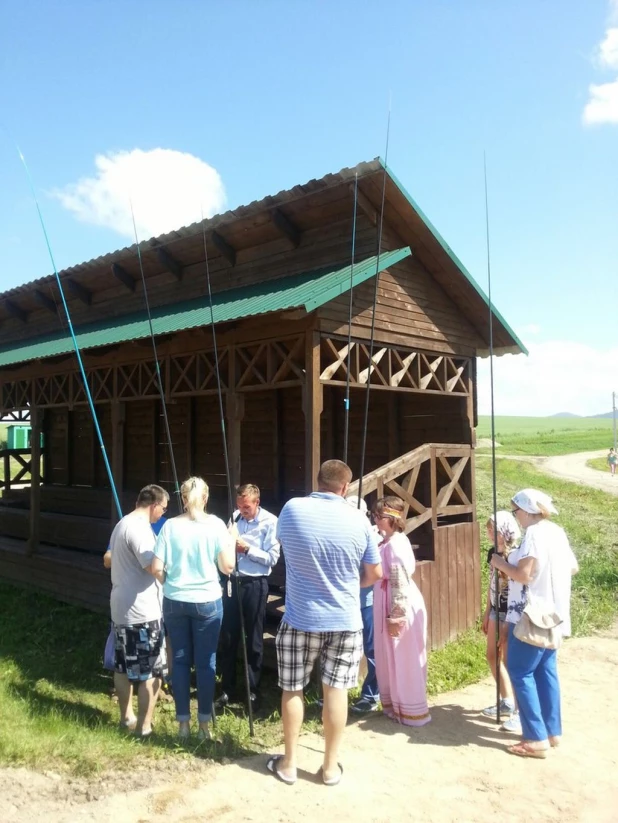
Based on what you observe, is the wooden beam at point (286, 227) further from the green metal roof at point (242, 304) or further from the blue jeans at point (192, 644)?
the blue jeans at point (192, 644)

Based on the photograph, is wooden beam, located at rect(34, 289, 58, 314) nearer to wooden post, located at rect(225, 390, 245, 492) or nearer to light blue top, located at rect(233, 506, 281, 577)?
wooden post, located at rect(225, 390, 245, 492)

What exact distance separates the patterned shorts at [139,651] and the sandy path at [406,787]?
2.66ft

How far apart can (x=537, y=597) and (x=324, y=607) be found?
62.3 inches

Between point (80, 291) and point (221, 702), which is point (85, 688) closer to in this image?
point (221, 702)

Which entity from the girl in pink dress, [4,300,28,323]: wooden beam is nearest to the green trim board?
the girl in pink dress

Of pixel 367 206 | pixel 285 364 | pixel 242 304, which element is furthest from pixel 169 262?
pixel 285 364

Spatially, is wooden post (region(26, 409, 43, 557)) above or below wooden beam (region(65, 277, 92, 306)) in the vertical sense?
below

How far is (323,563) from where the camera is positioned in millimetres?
3766

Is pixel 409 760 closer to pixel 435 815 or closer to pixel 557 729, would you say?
pixel 435 815

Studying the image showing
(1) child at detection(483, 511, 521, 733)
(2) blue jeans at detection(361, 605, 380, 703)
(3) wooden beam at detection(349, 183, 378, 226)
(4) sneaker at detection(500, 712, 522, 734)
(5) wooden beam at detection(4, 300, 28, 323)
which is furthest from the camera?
(5) wooden beam at detection(4, 300, 28, 323)

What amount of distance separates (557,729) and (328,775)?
70.8 inches

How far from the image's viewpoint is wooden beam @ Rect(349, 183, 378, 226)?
733cm

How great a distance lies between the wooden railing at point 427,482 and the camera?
6.59m

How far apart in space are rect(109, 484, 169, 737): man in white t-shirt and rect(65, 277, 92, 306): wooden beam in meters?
7.90
